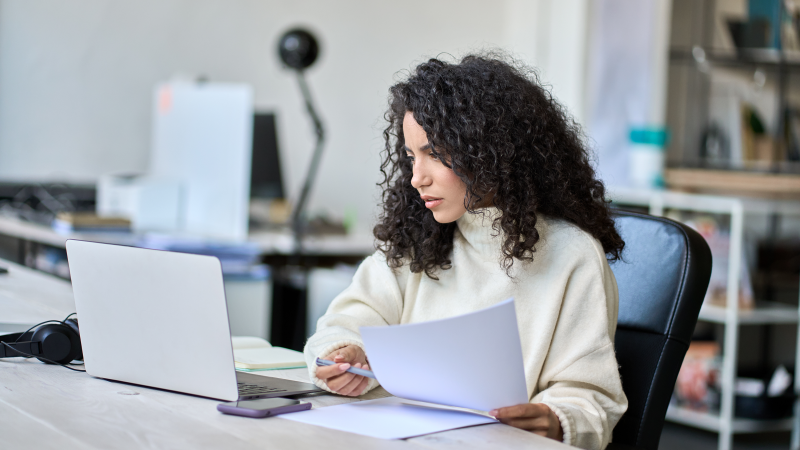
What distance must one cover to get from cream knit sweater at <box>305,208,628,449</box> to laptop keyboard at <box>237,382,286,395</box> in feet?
0.21

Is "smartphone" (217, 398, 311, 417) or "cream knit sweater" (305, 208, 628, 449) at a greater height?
"cream knit sweater" (305, 208, 628, 449)

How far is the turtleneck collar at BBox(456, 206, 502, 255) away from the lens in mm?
1210

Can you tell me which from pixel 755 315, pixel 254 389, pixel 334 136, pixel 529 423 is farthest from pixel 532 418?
pixel 334 136

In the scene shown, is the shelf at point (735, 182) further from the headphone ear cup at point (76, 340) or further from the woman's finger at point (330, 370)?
the headphone ear cup at point (76, 340)

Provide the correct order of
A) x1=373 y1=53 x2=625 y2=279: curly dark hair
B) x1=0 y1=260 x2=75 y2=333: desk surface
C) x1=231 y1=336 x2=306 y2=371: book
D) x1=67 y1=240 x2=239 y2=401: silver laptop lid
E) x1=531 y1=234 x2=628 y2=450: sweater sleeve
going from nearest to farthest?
x1=67 y1=240 x2=239 y2=401: silver laptop lid < x1=531 y1=234 x2=628 y2=450: sweater sleeve < x1=373 y1=53 x2=625 y2=279: curly dark hair < x1=231 y1=336 x2=306 y2=371: book < x1=0 y1=260 x2=75 y2=333: desk surface

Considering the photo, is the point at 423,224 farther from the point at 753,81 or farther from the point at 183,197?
the point at 753,81

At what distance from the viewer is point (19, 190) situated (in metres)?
3.43

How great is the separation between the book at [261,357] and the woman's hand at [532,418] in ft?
1.35

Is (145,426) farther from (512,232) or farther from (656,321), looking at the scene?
(656,321)

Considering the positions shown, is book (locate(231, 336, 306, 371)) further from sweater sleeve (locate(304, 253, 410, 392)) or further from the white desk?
the white desk

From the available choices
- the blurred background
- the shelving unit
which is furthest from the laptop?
the shelving unit

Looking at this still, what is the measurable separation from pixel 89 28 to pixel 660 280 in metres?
3.00

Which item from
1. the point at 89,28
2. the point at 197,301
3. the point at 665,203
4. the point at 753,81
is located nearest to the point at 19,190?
the point at 89,28

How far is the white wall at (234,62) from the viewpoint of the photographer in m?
3.46
